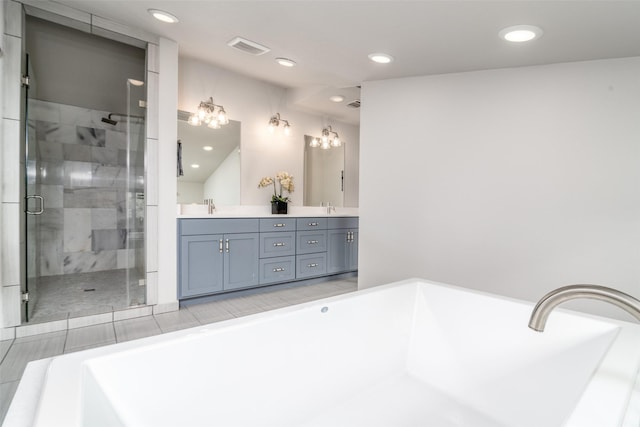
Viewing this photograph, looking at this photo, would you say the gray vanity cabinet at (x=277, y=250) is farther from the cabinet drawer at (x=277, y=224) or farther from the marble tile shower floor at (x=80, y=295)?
the marble tile shower floor at (x=80, y=295)

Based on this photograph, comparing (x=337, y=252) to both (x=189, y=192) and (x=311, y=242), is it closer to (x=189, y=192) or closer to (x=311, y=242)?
(x=311, y=242)

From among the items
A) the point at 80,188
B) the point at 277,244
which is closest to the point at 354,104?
the point at 277,244

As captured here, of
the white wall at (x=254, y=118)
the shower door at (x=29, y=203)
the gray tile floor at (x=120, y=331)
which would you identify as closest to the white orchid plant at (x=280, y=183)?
the white wall at (x=254, y=118)

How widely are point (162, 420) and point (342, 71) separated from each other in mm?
3034

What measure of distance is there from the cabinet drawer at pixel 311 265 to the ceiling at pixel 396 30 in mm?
2165

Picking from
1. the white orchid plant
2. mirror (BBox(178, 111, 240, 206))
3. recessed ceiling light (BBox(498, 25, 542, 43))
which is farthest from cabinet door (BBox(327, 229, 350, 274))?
recessed ceiling light (BBox(498, 25, 542, 43))

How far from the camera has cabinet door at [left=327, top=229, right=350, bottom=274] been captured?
172 inches

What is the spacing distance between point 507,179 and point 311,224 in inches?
87.0

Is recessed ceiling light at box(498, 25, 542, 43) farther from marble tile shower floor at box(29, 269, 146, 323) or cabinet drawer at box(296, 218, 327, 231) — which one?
marble tile shower floor at box(29, 269, 146, 323)

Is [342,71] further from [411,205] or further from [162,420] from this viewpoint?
[162,420]

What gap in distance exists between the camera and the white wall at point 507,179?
2.50m

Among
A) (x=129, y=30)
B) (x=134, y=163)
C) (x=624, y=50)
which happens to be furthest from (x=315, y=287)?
(x=624, y=50)

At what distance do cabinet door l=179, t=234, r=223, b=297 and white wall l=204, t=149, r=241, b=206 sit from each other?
683 mm

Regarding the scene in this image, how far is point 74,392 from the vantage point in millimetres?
760
